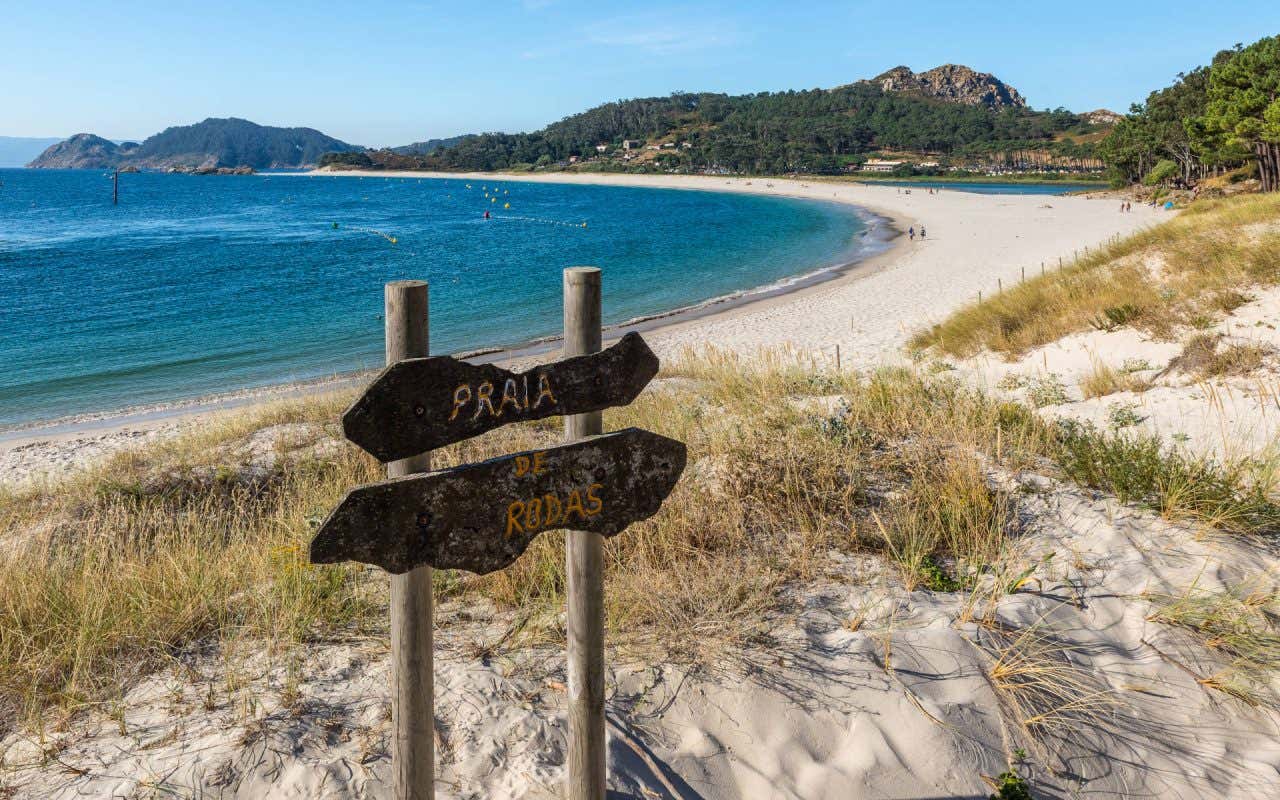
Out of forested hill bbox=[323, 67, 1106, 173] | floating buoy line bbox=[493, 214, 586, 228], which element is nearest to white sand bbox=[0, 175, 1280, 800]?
floating buoy line bbox=[493, 214, 586, 228]

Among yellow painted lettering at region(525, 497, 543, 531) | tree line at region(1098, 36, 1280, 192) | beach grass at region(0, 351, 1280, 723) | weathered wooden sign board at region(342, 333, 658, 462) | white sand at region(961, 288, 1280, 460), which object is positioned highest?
tree line at region(1098, 36, 1280, 192)

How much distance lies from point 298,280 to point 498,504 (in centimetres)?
3542

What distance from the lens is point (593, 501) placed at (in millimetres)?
2660

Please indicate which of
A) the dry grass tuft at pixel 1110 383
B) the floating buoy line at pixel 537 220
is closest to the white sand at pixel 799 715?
the dry grass tuft at pixel 1110 383

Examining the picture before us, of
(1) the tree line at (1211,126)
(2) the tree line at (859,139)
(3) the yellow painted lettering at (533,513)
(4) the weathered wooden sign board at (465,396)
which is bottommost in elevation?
(3) the yellow painted lettering at (533,513)

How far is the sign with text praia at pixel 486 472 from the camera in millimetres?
2273

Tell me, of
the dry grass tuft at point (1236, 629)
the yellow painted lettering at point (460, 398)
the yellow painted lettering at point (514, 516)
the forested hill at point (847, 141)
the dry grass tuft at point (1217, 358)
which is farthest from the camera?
the forested hill at point (847, 141)

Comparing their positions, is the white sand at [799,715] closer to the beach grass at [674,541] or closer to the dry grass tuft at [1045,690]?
the dry grass tuft at [1045,690]

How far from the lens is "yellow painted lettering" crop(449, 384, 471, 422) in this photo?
2373mm

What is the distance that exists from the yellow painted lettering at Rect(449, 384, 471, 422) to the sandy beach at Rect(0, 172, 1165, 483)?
872cm

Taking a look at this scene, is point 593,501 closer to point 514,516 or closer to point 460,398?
point 514,516

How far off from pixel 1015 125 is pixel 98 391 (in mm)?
180469

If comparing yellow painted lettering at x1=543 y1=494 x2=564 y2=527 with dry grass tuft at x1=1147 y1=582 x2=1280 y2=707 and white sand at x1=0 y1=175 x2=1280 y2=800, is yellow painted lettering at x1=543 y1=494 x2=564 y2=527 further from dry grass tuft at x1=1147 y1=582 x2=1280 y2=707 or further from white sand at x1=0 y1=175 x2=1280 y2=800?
dry grass tuft at x1=1147 y1=582 x2=1280 y2=707

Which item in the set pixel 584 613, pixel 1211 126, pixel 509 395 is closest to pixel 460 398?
pixel 509 395
